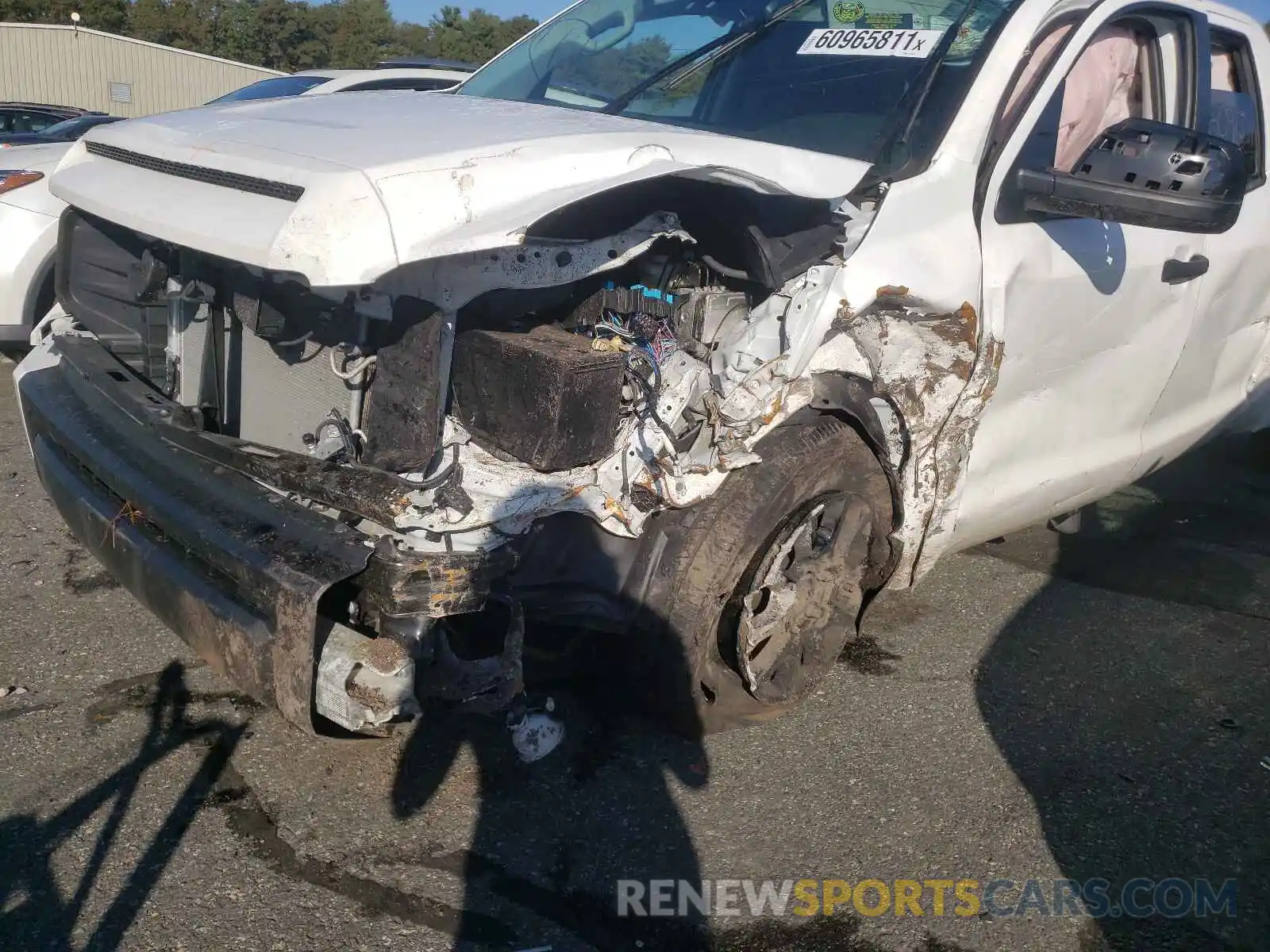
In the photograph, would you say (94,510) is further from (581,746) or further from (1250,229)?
(1250,229)

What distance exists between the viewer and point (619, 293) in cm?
260

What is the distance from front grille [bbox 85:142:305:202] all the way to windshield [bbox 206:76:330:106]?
498 cm

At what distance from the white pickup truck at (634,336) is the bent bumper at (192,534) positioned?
0.04 feet

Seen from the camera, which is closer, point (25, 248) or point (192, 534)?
Result: point (192, 534)

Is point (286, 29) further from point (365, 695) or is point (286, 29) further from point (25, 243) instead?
point (365, 695)

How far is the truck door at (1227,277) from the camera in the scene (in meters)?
3.75

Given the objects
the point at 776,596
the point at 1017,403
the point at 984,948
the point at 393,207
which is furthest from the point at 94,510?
the point at 1017,403

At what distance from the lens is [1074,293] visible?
313 centimetres

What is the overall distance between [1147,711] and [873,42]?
2.17 metres

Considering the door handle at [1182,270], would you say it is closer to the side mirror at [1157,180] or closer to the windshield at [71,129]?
the side mirror at [1157,180]

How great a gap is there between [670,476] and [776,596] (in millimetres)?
583

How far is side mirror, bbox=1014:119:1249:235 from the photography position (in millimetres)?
2609

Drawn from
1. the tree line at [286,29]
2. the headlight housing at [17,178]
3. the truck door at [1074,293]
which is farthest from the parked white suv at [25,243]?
the tree line at [286,29]

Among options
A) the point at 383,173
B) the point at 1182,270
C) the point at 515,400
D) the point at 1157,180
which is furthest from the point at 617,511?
the point at 1182,270
